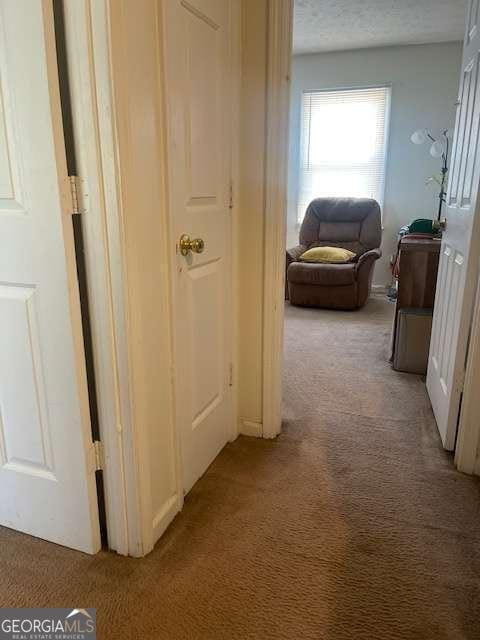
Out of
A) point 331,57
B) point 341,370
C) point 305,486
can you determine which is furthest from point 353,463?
point 331,57

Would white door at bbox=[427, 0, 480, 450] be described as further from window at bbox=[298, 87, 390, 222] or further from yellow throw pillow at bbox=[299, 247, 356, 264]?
window at bbox=[298, 87, 390, 222]

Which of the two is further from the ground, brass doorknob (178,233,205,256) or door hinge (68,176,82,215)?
door hinge (68,176,82,215)

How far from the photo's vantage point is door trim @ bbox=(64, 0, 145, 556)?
1.03 metres

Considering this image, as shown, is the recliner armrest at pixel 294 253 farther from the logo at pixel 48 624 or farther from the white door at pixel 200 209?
the logo at pixel 48 624

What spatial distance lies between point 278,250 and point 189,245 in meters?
0.52

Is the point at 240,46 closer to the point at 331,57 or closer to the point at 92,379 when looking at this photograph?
the point at 92,379

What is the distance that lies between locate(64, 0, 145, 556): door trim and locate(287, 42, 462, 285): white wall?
4.33 m

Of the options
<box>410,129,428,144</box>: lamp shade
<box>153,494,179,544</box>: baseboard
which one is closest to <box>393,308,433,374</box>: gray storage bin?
<box>153,494,179,544</box>: baseboard

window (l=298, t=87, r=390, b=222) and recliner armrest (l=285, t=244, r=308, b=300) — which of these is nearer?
recliner armrest (l=285, t=244, r=308, b=300)

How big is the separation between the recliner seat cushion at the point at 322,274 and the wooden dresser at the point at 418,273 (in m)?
1.30

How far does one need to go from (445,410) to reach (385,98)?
3.86 m

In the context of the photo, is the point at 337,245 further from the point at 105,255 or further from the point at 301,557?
the point at 105,255

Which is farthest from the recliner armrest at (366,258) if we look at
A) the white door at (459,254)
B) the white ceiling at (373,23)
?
the white ceiling at (373,23)

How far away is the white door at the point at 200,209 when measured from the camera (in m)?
1.34
